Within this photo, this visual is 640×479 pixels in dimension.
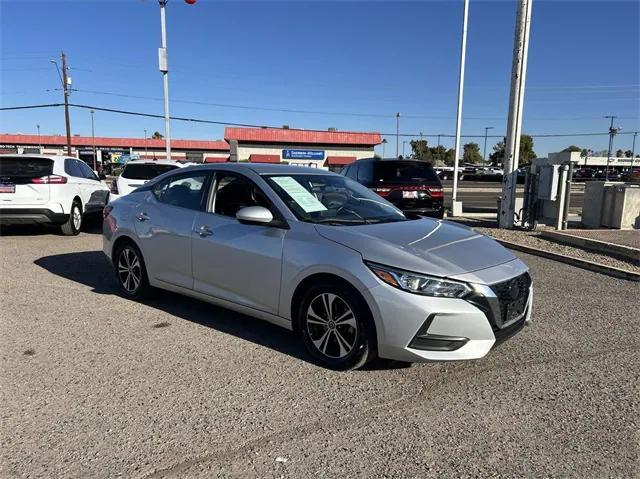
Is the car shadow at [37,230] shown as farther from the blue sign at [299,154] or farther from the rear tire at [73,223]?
the blue sign at [299,154]

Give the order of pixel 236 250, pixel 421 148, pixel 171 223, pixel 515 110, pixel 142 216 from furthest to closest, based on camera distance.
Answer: pixel 421 148, pixel 515 110, pixel 142 216, pixel 171 223, pixel 236 250

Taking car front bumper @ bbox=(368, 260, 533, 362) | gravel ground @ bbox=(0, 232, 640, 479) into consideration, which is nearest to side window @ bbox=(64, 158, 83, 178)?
gravel ground @ bbox=(0, 232, 640, 479)

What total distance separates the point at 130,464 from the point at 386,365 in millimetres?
1926

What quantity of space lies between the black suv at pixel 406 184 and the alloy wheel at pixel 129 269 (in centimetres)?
568

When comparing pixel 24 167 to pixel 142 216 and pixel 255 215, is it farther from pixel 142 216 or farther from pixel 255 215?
pixel 255 215

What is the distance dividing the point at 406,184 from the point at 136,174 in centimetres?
569

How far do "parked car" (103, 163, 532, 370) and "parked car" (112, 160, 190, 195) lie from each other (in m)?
5.31

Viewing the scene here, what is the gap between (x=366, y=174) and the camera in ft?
34.3

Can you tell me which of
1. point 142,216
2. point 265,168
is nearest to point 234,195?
point 265,168

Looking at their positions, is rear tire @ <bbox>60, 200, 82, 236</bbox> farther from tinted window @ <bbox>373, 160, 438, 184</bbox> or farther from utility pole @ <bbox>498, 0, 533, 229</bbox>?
utility pole @ <bbox>498, 0, 533, 229</bbox>

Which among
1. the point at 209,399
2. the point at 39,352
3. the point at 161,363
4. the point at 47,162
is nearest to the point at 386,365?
the point at 209,399

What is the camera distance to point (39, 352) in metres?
4.02

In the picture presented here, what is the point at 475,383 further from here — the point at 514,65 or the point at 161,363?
the point at 514,65

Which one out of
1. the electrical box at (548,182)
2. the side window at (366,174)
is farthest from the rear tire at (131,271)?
the electrical box at (548,182)
